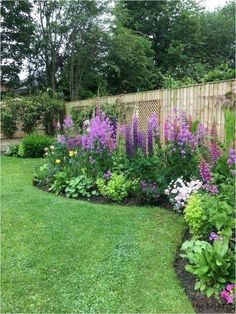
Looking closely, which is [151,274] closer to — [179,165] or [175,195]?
[175,195]

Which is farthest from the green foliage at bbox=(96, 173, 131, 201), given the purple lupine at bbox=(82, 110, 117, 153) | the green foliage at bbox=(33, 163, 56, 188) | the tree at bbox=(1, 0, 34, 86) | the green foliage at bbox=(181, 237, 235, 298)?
the tree at bbox=(1, 0, 34, 86)


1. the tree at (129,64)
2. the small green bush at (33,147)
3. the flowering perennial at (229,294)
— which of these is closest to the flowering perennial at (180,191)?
the flowering perennial at (229,294)

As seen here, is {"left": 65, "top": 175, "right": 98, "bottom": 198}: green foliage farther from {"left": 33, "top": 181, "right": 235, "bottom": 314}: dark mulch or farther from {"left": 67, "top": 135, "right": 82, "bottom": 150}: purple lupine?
{"left": 33, "top": 181, "right": 235, "bottom": 314}: dark mulch

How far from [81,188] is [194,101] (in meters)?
2.18

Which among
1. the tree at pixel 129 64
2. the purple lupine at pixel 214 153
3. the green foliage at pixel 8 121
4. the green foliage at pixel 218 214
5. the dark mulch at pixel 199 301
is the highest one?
→ the tree at pixel 129 64

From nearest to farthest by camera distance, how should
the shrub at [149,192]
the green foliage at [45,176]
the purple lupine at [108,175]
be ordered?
the shrub at [149,192], the purple lupine at [108,175], the green foliage at [45,176]

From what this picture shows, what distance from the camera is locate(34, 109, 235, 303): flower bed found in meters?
2.62

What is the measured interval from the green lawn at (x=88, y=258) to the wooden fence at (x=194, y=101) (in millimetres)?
1712

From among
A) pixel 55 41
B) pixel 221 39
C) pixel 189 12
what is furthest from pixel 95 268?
Answer: pixel 221 39

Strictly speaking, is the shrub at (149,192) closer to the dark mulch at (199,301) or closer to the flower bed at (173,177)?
the flower bed at (173,177)

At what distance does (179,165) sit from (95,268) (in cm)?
195

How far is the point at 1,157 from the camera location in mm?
Result: 9250

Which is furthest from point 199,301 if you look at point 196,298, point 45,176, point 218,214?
point 45,176

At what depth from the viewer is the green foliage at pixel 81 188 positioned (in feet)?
16.6
